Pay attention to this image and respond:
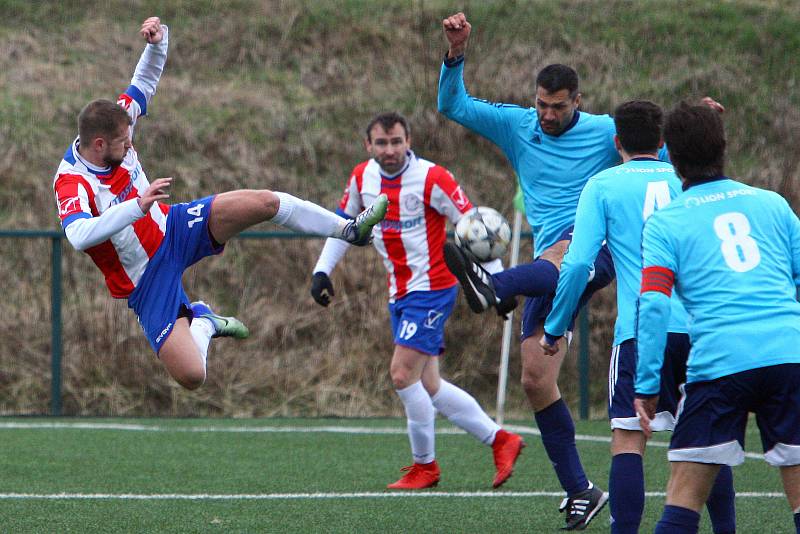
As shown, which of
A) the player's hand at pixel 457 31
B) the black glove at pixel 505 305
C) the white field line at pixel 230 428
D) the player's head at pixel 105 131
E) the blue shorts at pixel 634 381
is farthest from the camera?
the white field line at pixel 230 428

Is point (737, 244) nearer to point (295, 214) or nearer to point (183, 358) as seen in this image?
point (295, 214)

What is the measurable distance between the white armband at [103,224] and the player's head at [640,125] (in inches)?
86.8

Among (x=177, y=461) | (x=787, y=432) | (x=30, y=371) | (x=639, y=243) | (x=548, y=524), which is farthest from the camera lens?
(x=30, y=371)

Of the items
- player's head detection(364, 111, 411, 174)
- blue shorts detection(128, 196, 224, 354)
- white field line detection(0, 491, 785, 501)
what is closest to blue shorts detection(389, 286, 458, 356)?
player's head detection(364, 111, 411, 174)

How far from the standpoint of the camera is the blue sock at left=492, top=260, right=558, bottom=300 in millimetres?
5225

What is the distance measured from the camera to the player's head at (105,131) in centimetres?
590

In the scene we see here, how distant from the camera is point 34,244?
13039mm

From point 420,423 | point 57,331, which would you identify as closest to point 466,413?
point 420,423

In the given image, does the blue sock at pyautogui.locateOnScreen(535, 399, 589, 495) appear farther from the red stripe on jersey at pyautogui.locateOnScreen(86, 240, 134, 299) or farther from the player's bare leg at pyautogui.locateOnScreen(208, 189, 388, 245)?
the red stripe on jersey at pyautogui.locateOnScreen(86, 240, 134, 299)

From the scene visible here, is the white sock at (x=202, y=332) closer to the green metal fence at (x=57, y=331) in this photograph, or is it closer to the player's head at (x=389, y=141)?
the player's head at (x=389, y=141)

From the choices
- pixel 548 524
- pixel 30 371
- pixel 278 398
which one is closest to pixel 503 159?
pixel 278 398

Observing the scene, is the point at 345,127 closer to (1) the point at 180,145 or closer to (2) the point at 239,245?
(1) the point at 180,145

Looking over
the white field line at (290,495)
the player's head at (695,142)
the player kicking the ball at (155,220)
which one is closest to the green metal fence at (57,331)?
the white field line at (290,495)

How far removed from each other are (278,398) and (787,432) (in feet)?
28.6
